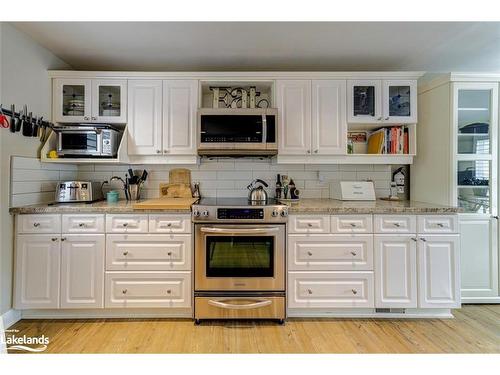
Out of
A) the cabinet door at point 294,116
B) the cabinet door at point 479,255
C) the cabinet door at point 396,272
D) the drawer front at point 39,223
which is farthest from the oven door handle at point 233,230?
the cabinet door at point 479,255

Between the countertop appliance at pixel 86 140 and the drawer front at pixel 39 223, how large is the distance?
622mm

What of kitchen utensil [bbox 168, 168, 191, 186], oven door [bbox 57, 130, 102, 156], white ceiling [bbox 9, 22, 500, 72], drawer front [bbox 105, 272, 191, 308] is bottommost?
drawer front [bbox 105, 272, 191, 308]

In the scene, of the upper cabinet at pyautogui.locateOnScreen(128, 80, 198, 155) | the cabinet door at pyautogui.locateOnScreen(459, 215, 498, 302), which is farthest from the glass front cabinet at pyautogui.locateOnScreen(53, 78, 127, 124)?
the cabinet door at pyautogui.locateOnScreen(459, 215, 498, 302)

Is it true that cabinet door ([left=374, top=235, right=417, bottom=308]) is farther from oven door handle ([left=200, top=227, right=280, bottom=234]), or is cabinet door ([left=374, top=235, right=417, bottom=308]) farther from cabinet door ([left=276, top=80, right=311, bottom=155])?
cabinet door ([left=276, top=80, right=311, bottom=155])

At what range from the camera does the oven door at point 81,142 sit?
2.49m

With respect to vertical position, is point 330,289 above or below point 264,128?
below

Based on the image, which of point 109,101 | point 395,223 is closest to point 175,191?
point 109,101

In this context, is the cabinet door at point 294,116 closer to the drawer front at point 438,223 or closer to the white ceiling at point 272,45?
the white ceiling at point 272,45

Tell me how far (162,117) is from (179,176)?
0.65m

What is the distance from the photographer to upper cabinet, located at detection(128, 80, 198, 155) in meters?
2.62

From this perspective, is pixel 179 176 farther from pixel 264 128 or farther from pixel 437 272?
pixel 437 272

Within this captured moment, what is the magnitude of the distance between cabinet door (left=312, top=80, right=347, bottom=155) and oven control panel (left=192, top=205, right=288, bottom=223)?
0.84 m

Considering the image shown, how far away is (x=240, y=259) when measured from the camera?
2.24m
